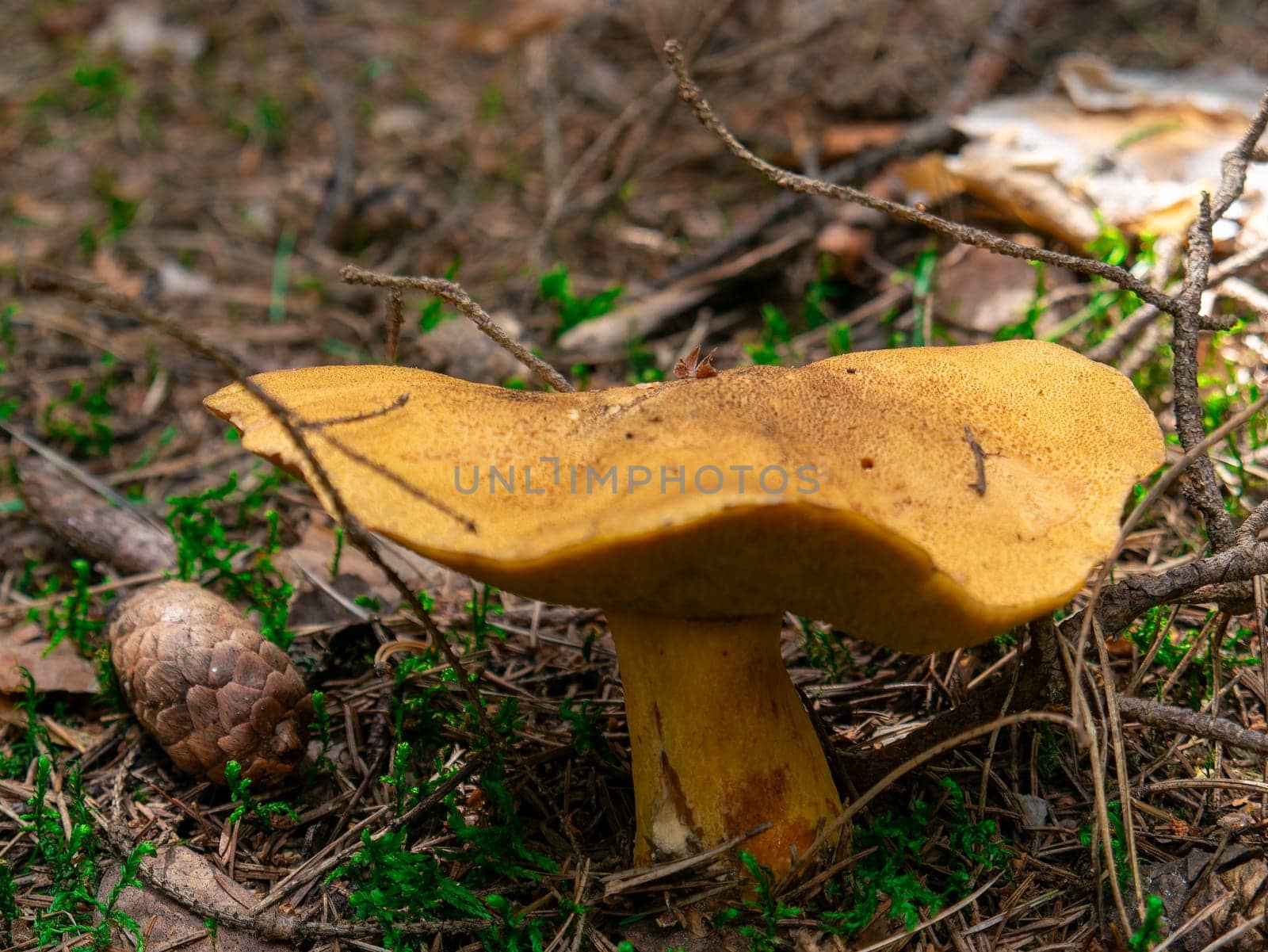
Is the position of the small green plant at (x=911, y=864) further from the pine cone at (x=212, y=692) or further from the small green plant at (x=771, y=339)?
the small green plant at (x=771, y=339)

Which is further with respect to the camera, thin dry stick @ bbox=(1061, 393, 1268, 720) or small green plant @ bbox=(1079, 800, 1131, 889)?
small green plant @ bbox=(1079, 800, 1131, 889)

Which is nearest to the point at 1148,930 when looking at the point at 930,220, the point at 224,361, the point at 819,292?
the point at 930,220

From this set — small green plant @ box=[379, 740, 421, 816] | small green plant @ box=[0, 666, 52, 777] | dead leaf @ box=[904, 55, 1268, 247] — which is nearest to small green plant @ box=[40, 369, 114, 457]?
small green plant @ box=[0, 666, 52, 777]

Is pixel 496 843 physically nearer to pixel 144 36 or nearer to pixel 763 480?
pixel 763 480

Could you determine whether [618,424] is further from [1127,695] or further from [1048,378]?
[1127,695]

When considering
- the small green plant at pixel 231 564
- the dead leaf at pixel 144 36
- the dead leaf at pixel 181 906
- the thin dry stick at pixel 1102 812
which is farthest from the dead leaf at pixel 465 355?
the dead leaf at pixel 144 36

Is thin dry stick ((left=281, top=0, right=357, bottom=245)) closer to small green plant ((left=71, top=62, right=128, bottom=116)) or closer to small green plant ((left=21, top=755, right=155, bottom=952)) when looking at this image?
small green plant ((left=71, top=62, right=128, bottom=116))
